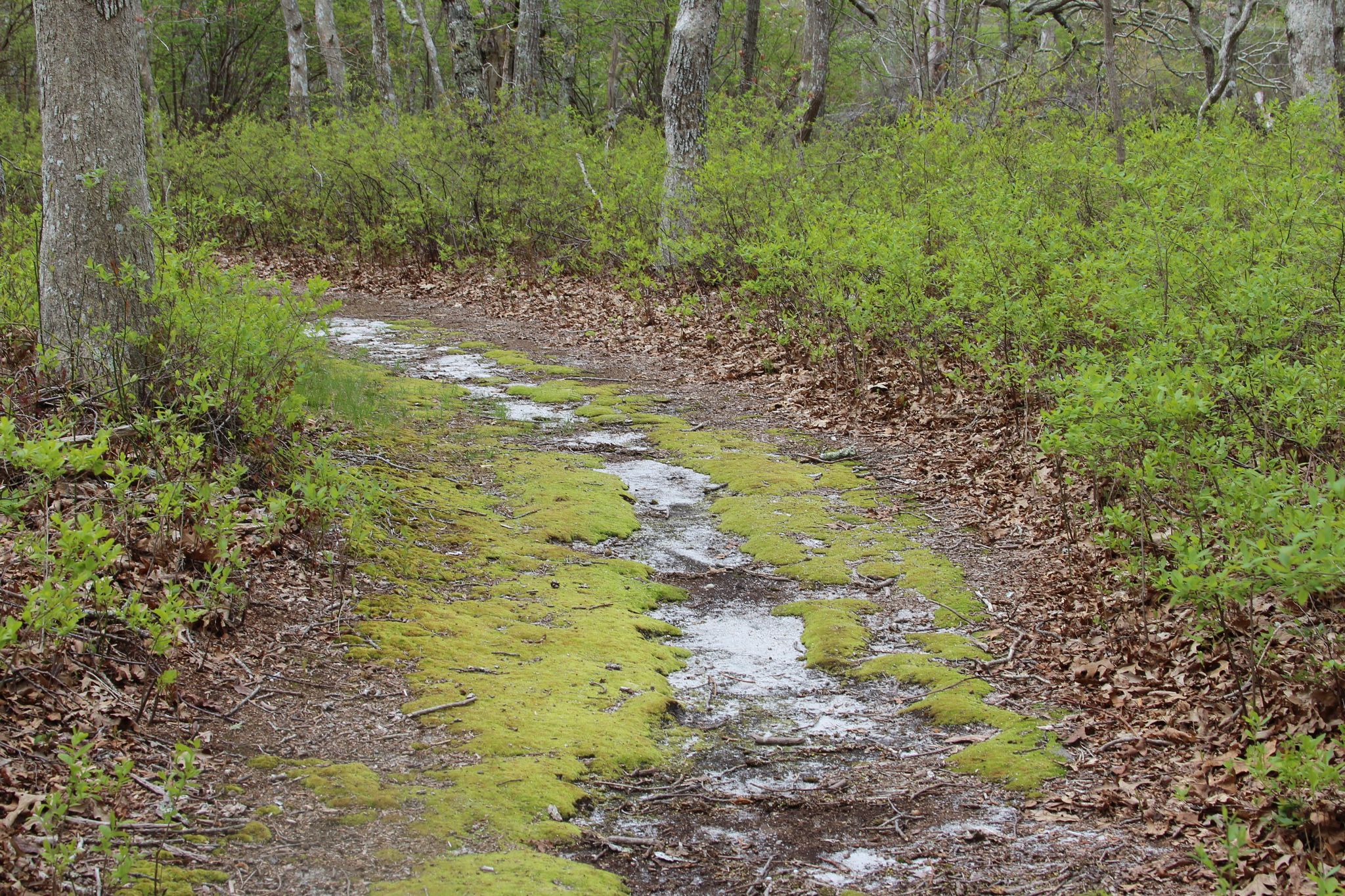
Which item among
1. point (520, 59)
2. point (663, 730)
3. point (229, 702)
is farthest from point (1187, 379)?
point (520, 59)

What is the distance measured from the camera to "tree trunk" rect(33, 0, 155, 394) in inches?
229

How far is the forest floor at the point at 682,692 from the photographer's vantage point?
3.51 m

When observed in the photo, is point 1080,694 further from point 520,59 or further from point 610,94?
point 610,94

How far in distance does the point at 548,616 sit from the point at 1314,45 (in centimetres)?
1149

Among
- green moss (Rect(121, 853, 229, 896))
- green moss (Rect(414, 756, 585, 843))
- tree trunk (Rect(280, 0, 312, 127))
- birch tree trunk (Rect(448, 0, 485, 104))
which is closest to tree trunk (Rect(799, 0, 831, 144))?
birch tree trunk (Rect(448, 0, 485, 104))

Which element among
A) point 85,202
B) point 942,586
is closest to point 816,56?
point 942,586

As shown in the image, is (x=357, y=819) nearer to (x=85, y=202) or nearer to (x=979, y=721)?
(x=979, y=721)

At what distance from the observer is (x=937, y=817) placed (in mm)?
3848

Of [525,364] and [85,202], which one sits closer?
[85,202]

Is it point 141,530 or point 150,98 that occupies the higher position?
point 150,98

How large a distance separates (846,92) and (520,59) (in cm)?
1950

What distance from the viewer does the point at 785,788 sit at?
4.06m

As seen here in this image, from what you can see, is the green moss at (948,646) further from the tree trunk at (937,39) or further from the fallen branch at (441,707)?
the tree trunk at (937,39)

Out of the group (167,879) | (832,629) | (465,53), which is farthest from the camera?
(465,53)
